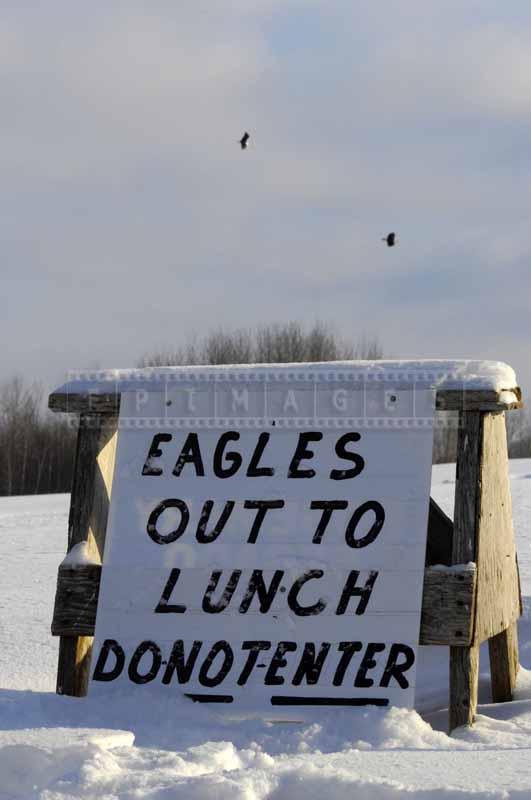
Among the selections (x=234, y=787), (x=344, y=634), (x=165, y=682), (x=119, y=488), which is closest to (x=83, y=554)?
(x=119, y=488)

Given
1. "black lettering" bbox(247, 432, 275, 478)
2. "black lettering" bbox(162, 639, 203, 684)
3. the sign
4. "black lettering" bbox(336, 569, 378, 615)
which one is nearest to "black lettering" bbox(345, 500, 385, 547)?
the sign

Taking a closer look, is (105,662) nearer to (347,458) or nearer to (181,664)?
(181,664)

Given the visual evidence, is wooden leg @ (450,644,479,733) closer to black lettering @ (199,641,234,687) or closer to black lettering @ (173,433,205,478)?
black lettering @ (199,641,234,687)

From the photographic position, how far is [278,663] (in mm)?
5086

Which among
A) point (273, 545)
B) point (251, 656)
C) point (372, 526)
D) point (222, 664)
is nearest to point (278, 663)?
point (251, 656)

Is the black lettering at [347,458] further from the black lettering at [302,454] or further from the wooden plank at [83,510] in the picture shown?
the wooden plank at [83,510]

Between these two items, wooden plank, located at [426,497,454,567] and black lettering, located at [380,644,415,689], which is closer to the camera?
black lettering, located at [380,644,415,689]

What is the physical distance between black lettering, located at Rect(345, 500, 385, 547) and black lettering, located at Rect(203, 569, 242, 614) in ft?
1.81

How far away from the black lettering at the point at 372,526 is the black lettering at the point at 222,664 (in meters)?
0.76

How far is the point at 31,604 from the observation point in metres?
8.59

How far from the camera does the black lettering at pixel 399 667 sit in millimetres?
4977

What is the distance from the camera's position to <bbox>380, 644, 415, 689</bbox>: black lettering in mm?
4977

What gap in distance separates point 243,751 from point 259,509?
51.4 inches

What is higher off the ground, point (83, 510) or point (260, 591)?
point (83, 510)
